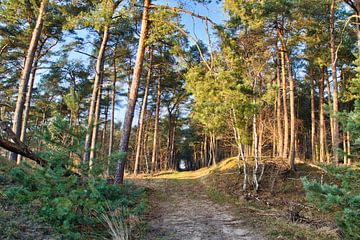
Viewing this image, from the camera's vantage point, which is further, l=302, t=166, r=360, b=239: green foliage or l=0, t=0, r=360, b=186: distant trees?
l=0, t=0, r=360, b=186: distant trees

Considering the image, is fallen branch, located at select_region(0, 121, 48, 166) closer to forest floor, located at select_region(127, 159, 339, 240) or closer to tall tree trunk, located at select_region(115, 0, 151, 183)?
forest floor, located at select_region(127, 159, 339, 240)

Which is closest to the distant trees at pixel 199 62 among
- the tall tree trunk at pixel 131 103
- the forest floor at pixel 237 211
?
the tall tree trunk at pixel 131 103

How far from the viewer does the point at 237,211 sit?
7.43 m

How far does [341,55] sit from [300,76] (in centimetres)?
551

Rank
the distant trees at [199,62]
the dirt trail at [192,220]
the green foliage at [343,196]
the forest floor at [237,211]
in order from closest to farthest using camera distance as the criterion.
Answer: the green foliage at [343,196], the dirt trail at [192,220], the forest floor at [237,211], the distant trees at [199,62]

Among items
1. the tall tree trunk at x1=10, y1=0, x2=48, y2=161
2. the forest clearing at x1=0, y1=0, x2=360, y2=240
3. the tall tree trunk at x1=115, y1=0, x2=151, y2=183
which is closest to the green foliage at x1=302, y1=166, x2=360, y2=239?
the forest clearing at x1=0, y1=0, x2=360, y2=240

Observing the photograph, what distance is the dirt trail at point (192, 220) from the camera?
5.29 meters

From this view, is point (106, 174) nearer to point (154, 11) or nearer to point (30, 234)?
point (30, 234)

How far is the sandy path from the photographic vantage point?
529 cm

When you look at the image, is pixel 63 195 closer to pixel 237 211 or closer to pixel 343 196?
pixel 343 196

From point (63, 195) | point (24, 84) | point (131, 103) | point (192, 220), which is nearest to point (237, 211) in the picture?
point (192, 220)

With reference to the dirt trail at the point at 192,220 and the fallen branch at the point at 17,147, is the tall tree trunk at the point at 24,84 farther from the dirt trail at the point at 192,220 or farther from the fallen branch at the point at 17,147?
the dirt trail at the point at 192,220

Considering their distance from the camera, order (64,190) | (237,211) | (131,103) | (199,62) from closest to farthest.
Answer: (64,190) < (237,211) < (131,103) < (199,62)

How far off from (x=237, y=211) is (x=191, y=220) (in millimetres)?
1688
